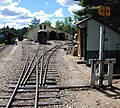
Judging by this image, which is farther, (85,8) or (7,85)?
(85,8)

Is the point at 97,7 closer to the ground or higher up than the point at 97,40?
higher up

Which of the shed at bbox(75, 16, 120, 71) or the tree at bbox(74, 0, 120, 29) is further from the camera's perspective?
the tree at bbox(74, 0, 120, 29)

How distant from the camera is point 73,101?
349 inches

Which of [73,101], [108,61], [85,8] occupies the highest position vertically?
[85,8]

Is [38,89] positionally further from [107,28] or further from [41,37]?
[41,37]

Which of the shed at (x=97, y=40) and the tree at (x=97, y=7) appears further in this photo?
the tree at (x=97, y=7)

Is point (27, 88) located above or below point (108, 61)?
below

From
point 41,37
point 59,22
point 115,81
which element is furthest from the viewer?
point 59,22

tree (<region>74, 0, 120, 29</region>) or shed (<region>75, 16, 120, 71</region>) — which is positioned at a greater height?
tree (<region>74, 0, 120, 29</region>)

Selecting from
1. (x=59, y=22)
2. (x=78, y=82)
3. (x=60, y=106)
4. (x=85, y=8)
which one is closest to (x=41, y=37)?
(x=85, y=8)

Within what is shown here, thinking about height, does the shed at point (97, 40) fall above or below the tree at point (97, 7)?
below

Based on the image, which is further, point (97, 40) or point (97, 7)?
point (97, 7)

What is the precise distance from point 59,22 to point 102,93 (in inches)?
6092

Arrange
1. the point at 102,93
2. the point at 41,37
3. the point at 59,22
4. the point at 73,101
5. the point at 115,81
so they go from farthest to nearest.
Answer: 1. the point at 59,22
2. the point at 41,37
3. the point at 115,81
4. the point at 102,93
5. the point at 73,101
